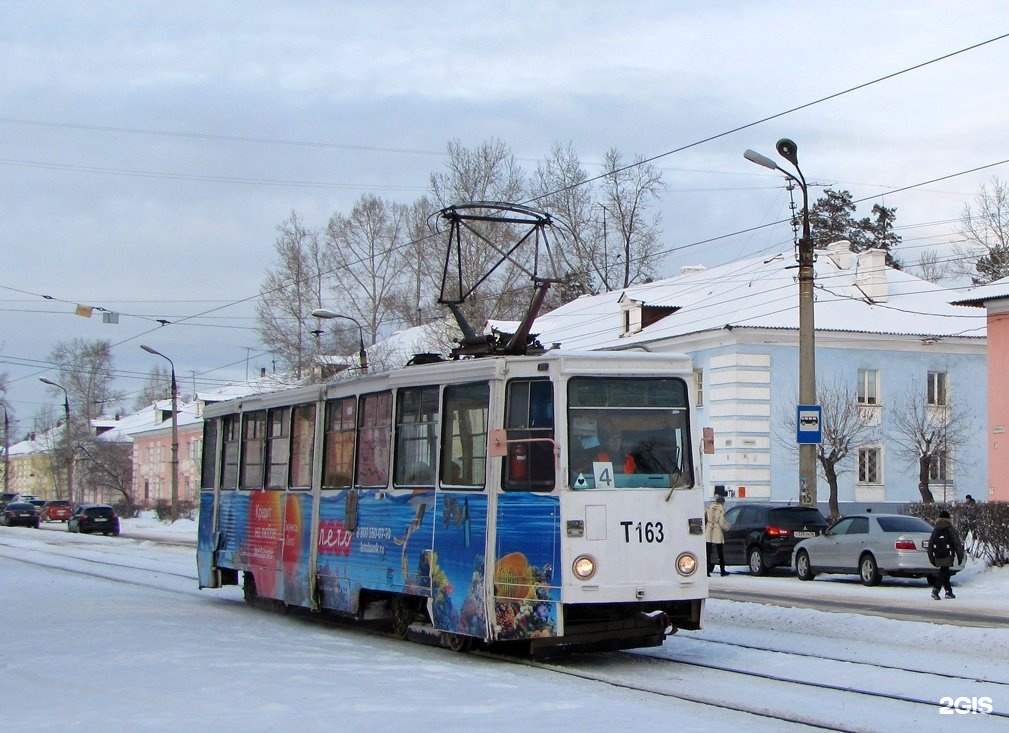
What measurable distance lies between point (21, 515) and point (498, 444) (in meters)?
60.7

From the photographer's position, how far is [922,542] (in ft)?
76.2

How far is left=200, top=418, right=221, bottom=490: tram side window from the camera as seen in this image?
20.6 metres

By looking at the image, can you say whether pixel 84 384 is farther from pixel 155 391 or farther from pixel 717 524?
pixel 717 524

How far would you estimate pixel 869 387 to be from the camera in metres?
47.0

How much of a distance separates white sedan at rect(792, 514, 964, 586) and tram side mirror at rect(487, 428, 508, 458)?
12.3m

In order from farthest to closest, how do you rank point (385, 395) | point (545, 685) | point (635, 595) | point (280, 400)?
point (280, 400)
point (385, 395)
point (635, 595)
point (545, 685)

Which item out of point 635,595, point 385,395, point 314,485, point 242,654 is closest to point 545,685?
point 635,595

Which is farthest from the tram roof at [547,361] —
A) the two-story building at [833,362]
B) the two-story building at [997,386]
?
the two-story building at [833,362]

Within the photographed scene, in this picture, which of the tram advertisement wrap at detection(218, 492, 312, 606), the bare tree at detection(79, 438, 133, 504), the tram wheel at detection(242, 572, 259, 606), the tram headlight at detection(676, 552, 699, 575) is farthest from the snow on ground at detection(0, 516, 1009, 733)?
the bare tree at detection(79, 438, 133, 504)

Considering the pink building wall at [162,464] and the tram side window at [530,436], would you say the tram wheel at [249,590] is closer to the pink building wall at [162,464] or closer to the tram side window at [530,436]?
A: the tram side window at [530,436]

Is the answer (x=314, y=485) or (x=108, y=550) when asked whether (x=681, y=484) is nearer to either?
(x=314, y=485)

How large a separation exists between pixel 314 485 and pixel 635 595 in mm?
5632

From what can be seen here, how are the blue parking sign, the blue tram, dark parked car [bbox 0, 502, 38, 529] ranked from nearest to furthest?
the blue tram → the blue parking sign → dark parked car [bbox 0, 502, 38, 529]

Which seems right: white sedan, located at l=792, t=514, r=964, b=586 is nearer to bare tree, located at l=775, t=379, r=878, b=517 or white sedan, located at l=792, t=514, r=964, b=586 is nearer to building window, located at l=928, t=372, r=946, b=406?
bare tree, located at l=775, t=379, r=878, b=517
